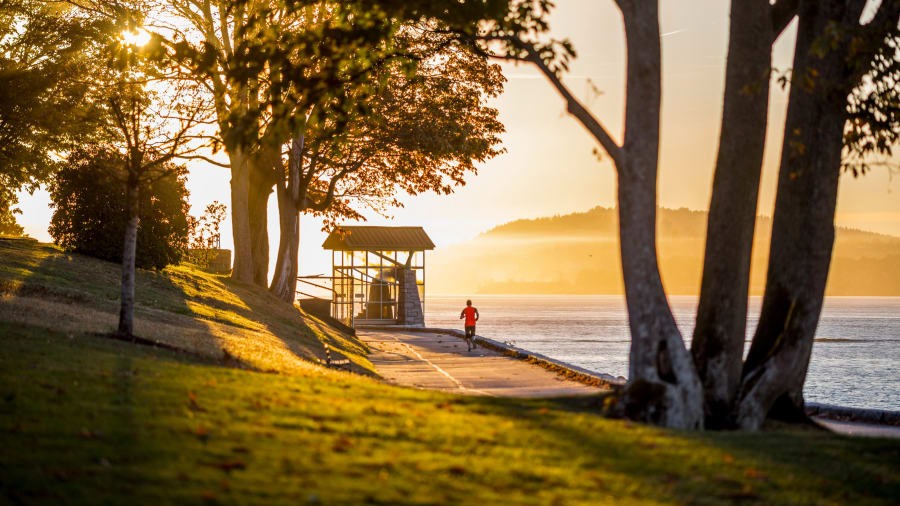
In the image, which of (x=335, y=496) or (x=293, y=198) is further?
(x=293, y=198)

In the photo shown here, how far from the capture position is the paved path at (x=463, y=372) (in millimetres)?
19781

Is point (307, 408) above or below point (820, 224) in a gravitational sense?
below

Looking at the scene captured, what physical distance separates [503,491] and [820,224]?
292 inches

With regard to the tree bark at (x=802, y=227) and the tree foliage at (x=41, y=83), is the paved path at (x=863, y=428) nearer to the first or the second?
the tree bark at (x=802, y=227)

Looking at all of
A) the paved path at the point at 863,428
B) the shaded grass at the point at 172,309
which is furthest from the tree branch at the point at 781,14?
the shaded grass at the point at 172,309

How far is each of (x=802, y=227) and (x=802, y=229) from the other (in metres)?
0.03

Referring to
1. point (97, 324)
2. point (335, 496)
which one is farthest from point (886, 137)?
point (97, 324)

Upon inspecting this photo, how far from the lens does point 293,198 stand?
122 ft

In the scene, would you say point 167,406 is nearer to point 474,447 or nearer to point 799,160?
point 474,447

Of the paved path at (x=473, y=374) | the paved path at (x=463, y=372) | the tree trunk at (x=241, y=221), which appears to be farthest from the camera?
the tree trunk at (x=241, y=221)

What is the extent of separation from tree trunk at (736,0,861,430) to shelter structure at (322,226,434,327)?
38793 millimetres

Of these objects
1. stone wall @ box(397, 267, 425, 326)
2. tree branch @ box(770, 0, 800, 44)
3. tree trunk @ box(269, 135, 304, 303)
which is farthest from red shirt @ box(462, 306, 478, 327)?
tree branch @ box(770, 0, 800, 44)

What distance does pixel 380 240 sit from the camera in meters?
52.6

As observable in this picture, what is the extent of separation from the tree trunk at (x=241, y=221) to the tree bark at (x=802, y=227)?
26413 mm
